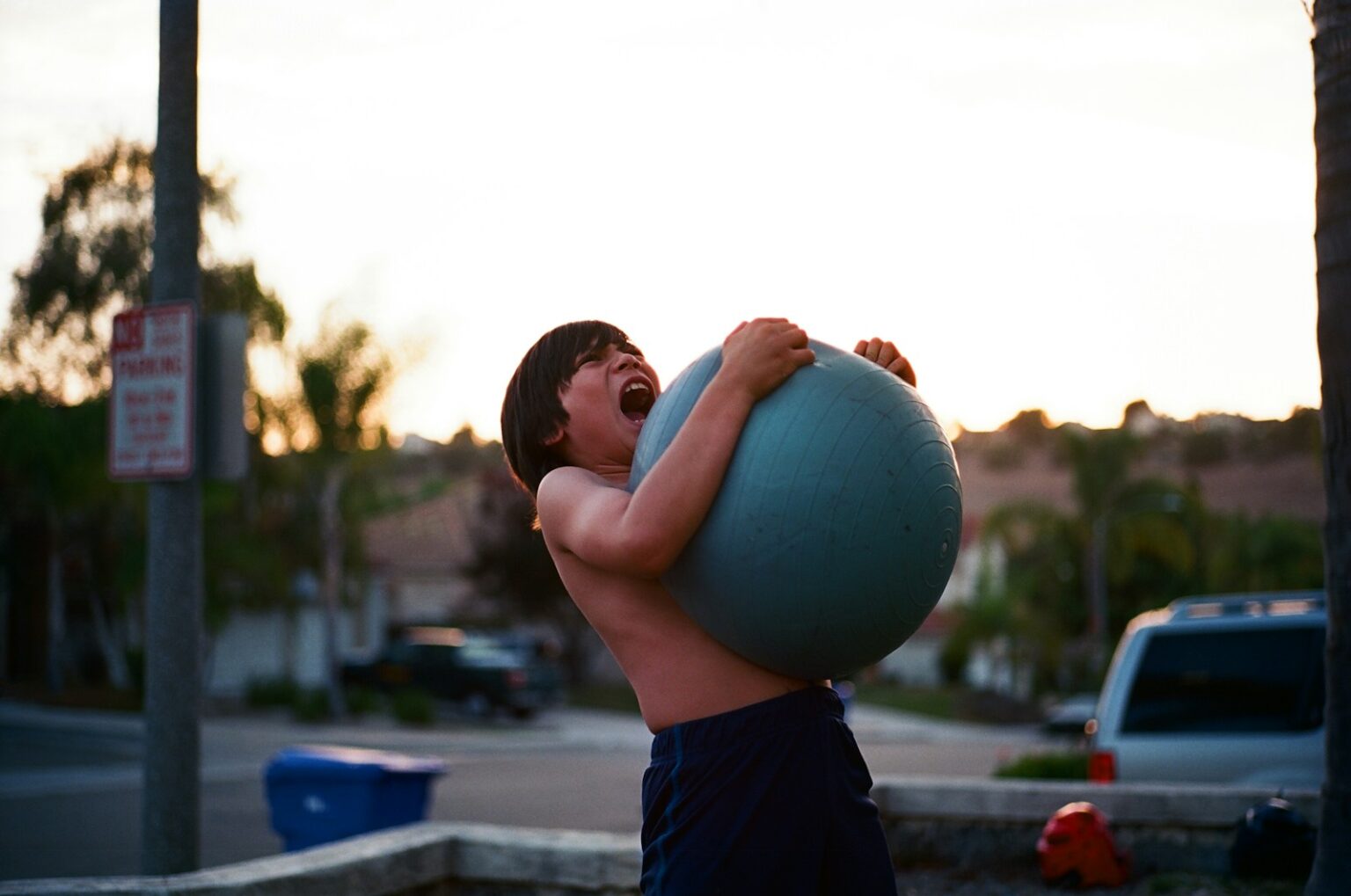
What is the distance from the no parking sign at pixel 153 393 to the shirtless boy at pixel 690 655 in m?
3.05

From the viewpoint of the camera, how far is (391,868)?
15.4ft

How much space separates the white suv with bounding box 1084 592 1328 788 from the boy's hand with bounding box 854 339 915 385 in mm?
5441

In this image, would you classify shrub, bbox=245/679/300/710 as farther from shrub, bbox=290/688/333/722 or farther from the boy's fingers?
the boy's fingers

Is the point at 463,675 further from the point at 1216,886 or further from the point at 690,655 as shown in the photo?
the point at 690,655

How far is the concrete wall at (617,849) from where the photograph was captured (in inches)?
166

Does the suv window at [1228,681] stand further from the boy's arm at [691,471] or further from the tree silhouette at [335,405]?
the tree silhouette at [335,405]

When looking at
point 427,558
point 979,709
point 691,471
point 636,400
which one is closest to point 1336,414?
point 636,400

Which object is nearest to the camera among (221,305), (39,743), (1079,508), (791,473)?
(791,473)

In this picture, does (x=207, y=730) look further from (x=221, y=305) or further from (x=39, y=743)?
(x=221, y=305)

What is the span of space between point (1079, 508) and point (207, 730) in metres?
33.9

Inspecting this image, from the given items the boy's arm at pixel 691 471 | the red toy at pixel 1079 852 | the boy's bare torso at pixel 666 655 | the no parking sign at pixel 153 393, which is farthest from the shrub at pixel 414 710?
the boy's arm at pixel 691 471

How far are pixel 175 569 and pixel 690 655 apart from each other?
318 cm

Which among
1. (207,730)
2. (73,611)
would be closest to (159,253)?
(207,730)

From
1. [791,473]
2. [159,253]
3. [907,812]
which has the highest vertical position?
[159,253]
